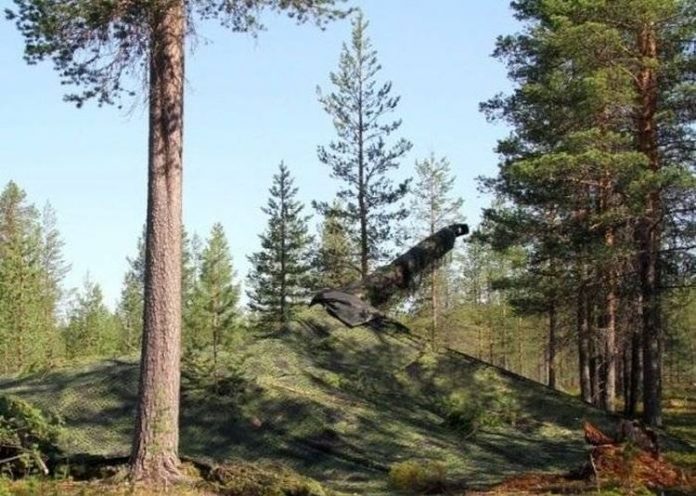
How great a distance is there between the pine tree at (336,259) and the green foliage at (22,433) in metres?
17.8

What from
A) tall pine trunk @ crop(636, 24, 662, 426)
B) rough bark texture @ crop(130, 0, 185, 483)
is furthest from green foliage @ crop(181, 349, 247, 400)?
tall pine trunk @ crop(636, 24, 662, 426)

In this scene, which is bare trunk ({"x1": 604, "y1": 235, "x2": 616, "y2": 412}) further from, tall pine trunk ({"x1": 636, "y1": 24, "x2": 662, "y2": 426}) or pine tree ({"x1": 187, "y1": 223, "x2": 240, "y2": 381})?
pine tree ({"x1": 187, "y1": 223, "x2": 240, "y2": 381})

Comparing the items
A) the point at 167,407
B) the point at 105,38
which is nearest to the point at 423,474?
the point at 167,407

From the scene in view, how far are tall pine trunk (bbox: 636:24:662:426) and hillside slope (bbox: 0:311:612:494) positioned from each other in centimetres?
266

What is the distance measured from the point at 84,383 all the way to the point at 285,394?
3.03m

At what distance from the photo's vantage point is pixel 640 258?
16.5 m

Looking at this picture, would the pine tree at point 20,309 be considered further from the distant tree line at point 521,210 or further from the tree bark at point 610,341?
the tree bark at point 610,341

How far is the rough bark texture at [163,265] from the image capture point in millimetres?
8453

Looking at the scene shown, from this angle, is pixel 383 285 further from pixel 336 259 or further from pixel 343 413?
pixel 336 259

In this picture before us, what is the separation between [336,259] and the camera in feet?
106

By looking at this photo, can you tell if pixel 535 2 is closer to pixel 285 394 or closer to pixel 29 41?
pixel 285 394

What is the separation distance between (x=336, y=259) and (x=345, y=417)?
67.8 feet

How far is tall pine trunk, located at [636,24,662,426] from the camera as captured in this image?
16.2m

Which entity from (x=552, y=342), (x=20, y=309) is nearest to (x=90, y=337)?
(x=20, y=309)
